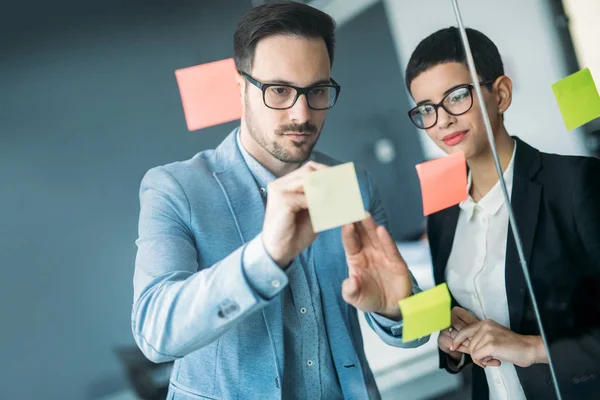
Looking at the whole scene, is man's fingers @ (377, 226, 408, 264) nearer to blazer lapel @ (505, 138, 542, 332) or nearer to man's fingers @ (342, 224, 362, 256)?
man's fingers @ (342, 224, 362, 256)

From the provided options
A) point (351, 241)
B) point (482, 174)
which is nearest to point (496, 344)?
point (482, 174)

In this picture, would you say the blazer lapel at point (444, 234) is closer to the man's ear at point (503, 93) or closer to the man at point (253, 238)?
the man at point (253, 238)

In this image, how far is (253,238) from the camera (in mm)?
979

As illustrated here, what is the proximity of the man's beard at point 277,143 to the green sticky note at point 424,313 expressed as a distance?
325 millimetres

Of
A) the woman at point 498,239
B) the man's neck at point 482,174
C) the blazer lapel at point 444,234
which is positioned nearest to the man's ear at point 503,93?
the woman at point 498,239

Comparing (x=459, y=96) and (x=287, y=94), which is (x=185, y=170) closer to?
(x=287, y=94)

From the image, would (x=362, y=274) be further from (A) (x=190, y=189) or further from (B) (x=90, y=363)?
(B) (x=90, y=363)

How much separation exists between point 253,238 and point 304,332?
205mm

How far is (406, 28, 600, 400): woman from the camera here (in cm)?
120

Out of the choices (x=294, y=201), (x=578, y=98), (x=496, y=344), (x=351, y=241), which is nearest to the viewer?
(x=294, y=201)

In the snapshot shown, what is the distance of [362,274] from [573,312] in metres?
0.62

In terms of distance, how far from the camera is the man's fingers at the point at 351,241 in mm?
947

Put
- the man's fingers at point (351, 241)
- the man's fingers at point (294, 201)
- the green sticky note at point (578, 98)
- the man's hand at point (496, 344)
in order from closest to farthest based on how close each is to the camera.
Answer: the man's fingers at point (294, 201)
the man's fingers at point (351, 241)
the man's hand at point (496, 344)
the green sticky note at point (578, 98)

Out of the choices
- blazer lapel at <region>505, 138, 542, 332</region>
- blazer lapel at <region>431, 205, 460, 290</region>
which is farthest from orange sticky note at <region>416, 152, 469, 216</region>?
blazer lapel at <region>505, 138, 542, 332</region>
